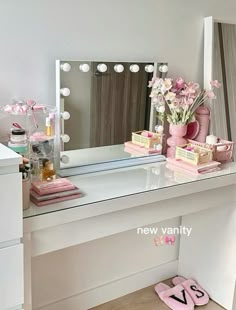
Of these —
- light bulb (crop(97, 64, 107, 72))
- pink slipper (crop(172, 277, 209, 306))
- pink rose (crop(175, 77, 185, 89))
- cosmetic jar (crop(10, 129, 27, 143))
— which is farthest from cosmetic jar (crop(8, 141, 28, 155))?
pink slipper (crop(172, 277, 209, 306))

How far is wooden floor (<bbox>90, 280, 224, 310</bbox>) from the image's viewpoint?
2129 millimetres

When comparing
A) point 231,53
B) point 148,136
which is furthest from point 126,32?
point 231,53

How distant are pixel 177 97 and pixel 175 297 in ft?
3.62

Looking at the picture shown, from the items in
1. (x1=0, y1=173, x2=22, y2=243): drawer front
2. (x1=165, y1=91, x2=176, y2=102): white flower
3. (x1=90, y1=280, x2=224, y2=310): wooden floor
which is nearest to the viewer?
(x1=0, y1=173, x2=22, y2=243): drawer front

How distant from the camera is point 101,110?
6.05 ft

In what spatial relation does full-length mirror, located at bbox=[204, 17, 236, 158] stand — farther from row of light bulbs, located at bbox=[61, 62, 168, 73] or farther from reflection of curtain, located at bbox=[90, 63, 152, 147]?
reflection of curtain, located at bbox=[90, 63, 152, 147]

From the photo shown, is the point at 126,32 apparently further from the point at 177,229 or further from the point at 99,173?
the point at 177,229

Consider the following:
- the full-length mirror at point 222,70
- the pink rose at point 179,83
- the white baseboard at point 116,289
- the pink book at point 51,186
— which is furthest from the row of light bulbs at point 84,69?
the white baseboard at point 116,289

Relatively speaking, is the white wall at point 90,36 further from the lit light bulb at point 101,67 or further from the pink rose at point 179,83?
the pink rose at point 179,83

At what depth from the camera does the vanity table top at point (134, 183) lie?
1.43m

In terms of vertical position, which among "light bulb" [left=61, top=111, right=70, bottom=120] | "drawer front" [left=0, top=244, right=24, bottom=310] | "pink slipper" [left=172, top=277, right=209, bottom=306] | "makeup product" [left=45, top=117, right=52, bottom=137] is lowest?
"pink slipper" [left=172, top=277, right=209, bottom=306]

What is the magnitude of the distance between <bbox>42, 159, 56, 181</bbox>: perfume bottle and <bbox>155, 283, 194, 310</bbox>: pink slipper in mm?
1064

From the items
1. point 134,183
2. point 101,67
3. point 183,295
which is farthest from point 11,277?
point 183,295

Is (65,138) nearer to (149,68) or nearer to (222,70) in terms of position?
(149,68)
